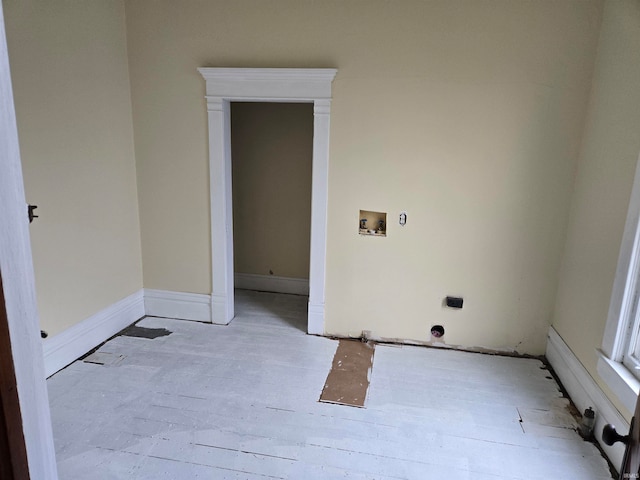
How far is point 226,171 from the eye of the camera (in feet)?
11.9

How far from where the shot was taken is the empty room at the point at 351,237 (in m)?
2.38

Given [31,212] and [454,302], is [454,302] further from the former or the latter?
[31,212]

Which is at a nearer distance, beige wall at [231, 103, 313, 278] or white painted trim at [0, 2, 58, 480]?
white painted trim at [0, 2, 58, 480]

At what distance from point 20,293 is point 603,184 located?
3000 mm

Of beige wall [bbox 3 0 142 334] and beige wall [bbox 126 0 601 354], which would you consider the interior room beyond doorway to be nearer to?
beige wall [bbox 126 0 601 354]

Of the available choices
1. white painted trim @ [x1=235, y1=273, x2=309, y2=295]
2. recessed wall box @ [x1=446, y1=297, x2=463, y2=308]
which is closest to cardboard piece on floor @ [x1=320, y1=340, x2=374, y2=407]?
recessed wall box @ [x1=446, y1=297, x2=463, y2=308]

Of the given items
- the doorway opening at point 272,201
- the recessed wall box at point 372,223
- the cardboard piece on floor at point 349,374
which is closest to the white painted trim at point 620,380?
the cardboard piece on floor at point 349,374

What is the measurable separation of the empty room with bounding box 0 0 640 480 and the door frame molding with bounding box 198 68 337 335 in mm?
18

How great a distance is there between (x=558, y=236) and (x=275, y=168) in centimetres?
273

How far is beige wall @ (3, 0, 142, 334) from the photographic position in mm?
2650

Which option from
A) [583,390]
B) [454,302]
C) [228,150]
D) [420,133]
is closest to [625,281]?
[583,390]

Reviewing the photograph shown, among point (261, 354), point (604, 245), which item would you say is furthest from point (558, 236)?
point (261, 354)

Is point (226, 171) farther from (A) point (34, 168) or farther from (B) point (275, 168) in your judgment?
(A) point (34, 168)

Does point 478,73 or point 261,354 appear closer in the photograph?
point 478,73
